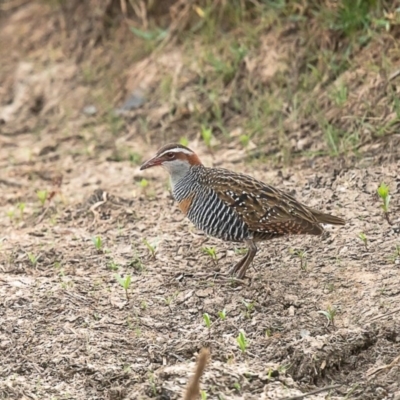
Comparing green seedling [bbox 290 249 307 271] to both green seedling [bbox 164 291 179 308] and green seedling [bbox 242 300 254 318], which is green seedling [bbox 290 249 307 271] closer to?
green seedling [bbox 242 300 254 318]

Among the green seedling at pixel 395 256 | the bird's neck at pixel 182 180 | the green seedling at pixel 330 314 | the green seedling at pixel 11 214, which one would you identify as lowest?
the green seedling at pixel 11 214

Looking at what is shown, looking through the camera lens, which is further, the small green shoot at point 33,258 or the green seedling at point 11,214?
the green seedling at point 11,214

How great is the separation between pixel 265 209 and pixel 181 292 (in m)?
0.77

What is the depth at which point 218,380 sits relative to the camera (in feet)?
16.7

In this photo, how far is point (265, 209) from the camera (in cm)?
615

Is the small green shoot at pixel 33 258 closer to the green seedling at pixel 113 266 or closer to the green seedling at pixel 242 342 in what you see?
A: the green seedling at pixel 113 266

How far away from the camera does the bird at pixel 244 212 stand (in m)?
6.11

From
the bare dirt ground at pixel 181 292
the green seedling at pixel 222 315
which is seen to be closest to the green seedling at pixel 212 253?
the bare dirt ground at pixel 181 292

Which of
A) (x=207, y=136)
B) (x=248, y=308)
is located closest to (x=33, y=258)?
(x=248, y=308)

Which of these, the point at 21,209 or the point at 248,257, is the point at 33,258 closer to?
the point at 21,209

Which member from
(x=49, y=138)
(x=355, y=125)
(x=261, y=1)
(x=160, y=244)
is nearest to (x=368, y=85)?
(x=355, y=125)

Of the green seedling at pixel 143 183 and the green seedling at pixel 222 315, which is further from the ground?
the green seedling at pixel 222 315

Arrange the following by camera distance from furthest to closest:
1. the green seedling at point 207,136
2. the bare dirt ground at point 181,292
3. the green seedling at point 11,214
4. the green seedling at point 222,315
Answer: the green seedling at point 207,136 → the green seedling at point 11,214 → the green seedling at point 222,315 → the bare dirt ground at point 181,292

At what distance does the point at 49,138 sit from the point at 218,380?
16.1 feet
